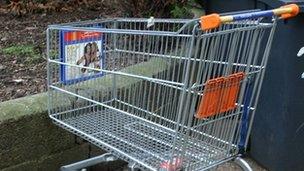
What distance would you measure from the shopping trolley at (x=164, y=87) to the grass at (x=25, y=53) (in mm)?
1225

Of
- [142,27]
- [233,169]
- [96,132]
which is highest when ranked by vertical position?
[142,27]

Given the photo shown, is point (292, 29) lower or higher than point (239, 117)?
higher

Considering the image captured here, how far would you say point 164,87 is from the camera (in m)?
3.66

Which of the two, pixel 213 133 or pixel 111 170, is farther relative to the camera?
pixel 111 170

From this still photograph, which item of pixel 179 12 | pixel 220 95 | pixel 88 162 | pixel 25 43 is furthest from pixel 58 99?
pixel 25 43

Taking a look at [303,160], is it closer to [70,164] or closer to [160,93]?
[160,93]

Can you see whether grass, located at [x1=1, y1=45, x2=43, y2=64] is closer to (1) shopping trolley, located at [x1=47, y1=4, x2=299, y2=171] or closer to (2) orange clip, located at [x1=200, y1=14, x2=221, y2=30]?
(1) shopping trolley, located at [x1=47, y1=4, x2=299, y2=171]

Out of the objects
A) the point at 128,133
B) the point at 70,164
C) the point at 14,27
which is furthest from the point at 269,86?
the point at 14,27

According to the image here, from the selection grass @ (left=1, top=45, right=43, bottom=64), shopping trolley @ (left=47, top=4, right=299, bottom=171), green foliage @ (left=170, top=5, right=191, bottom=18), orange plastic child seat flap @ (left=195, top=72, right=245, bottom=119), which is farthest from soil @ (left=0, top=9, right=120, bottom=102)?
orange plastic child seat flap @ (left=195, top=72, right=245, bottom=119)

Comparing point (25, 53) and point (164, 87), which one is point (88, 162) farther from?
point (25, 53)

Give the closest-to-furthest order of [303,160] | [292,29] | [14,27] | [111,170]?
[292,29] < [303,160] < [111,170] < [14,27]

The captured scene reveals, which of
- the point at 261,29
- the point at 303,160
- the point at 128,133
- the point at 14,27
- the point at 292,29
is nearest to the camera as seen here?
the point at 261,29

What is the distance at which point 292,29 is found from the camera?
380 cm

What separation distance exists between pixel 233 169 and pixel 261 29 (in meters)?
1.64
